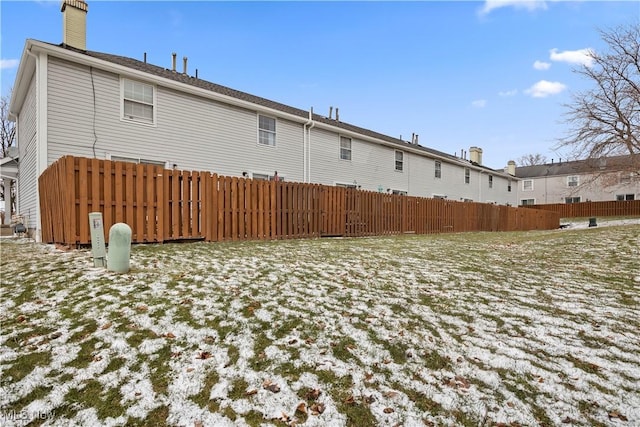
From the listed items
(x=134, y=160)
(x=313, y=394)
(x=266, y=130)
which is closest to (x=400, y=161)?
(x=266, y=130)

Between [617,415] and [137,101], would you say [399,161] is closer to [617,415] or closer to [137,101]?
[137,101]

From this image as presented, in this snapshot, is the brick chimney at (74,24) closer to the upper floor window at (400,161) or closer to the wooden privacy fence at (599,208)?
the upper floor window at (400,161)

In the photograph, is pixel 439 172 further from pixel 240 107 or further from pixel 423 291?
pixel 423 291

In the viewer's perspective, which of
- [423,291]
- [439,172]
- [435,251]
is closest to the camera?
[423,291]

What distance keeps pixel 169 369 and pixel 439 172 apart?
82.5 ft

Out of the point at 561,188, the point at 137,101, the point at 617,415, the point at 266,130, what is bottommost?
the point at 617,415

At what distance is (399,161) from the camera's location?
71.1ft

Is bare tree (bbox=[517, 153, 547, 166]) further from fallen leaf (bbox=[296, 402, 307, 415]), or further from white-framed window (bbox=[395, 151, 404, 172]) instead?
fallen leaf (bbox=[296, 402, 307, 415])

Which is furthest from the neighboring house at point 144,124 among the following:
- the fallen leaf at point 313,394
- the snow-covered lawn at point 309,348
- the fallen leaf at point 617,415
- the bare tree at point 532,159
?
the bare tree at point 532,159

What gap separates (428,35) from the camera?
1356cm

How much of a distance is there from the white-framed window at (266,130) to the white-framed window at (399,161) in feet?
31.5

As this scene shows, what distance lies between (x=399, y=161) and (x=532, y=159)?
166 feet

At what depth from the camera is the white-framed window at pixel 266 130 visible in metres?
14.4

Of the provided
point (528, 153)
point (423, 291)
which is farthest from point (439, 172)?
point (528, 153)
